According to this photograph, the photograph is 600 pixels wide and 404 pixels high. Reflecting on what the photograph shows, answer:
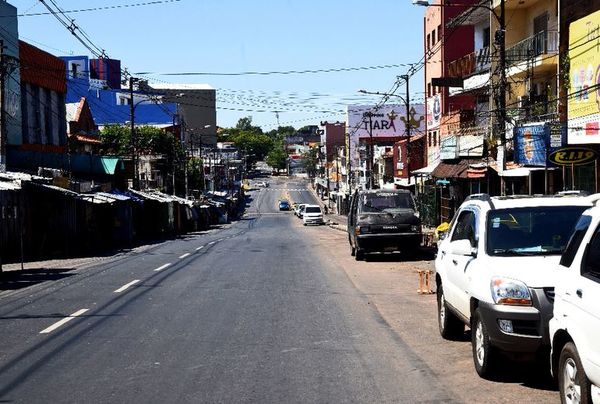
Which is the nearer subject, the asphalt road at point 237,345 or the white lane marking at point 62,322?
the asphalt road at point 237,345

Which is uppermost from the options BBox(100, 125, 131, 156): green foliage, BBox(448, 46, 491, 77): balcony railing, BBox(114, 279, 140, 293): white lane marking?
BBox(448, 46, 491, 77): balcony railing

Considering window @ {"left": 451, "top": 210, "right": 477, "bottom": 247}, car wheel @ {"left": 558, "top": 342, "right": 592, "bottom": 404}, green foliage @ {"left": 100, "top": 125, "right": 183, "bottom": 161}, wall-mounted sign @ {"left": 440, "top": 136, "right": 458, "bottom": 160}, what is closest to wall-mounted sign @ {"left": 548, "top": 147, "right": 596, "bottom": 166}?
window @ {"left": 451, "top": 210, "right": 477, "bottom": 247}

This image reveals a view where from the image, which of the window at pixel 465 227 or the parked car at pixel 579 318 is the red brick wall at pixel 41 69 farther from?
the parked car at pixel 579 318

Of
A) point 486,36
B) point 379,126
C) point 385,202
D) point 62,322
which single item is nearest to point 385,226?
point 385,202

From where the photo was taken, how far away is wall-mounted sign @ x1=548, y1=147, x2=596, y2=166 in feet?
60.4

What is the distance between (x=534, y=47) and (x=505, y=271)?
76.2 feet

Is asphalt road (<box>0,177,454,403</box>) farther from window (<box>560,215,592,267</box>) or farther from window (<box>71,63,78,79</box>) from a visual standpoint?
window (<box>71,63,78,79</box>)

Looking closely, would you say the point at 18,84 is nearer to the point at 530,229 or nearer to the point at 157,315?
the point at 157,315

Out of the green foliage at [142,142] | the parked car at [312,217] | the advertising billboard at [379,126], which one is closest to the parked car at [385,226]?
the parked car at [312,217]

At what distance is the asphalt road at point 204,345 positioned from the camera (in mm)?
7301

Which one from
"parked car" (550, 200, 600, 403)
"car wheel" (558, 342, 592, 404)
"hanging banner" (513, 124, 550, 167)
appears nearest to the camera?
"parked car" (550, 200, 600, 403)

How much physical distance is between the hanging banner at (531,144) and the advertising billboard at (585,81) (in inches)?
59.3

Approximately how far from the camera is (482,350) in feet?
25.3

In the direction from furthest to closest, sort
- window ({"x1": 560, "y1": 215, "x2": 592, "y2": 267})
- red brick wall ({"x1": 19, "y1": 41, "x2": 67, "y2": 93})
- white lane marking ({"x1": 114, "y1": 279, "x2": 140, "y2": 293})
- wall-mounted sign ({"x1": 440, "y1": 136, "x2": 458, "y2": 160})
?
1. red brick wall ({"x1": 19, "y1": 41, "x2": 67, "y2": 93})
2. wall-mounted sign ({"x1": 440, "y1": 136, "x2": 458, "y2": 160})
3. white lane marking ({"x1": 114, "y1": 279, "x2": 140, "y2": 293})
4. window ({"x1": 560, "y1": 215, "x2": 592, "y2": 267})
